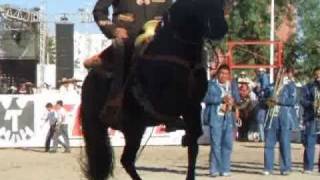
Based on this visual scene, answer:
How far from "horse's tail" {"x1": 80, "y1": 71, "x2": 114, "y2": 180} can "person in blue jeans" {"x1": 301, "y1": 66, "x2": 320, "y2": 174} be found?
750 centimetres

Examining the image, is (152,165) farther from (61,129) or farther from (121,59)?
(121,59)

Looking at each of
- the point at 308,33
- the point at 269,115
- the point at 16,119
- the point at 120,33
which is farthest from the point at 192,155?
the point at 308,33

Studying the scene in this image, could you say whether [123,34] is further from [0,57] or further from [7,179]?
[0,57]

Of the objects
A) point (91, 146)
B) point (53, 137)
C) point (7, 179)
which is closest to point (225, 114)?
point (7, 179)

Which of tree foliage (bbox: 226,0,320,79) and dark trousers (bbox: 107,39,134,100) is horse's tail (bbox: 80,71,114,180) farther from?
tree foliage (bbox: 226,0,320,79)

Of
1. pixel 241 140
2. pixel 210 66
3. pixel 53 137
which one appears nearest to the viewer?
pixel 210 66

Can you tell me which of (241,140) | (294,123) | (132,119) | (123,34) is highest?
(123,34)

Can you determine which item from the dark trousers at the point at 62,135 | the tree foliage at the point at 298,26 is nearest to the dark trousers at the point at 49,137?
the dark trousers at the point at 62,135

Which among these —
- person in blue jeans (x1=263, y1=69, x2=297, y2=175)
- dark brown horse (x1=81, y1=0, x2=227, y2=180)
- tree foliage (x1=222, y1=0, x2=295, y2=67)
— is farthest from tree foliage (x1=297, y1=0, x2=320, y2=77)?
dark brown horse (x1=81, y1=0, x2=227, y2=180)

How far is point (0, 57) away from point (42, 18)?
13.0 feet

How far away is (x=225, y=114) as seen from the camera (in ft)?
48.3

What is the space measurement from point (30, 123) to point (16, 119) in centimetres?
42

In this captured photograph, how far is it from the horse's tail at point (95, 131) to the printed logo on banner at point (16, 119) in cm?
1547

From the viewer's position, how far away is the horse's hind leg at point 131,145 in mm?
7363
